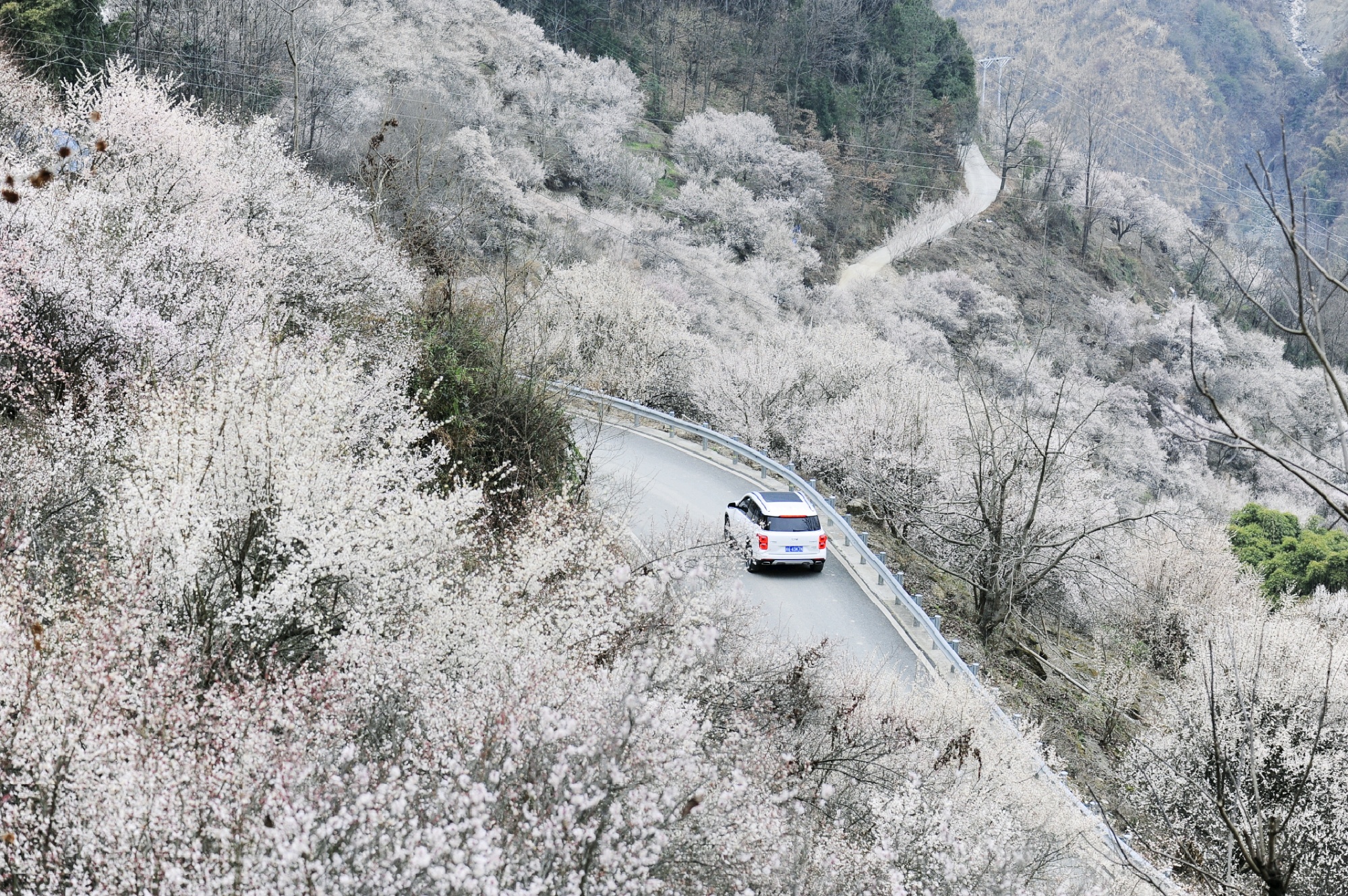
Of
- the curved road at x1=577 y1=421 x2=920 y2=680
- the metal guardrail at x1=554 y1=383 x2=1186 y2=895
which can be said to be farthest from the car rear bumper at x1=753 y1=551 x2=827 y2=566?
the metal guardrail at x1=554 y1=383 x2=1186 y2=895

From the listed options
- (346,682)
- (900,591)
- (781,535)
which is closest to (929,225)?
(781,535)

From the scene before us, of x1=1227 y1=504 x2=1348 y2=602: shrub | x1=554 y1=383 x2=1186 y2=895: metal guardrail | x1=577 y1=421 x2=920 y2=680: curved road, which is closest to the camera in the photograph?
x1=554 y1=383 x2=1186 y2=895: metal guardrail

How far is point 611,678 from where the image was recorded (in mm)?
→ 7590

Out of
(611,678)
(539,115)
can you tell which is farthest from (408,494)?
(539,115)

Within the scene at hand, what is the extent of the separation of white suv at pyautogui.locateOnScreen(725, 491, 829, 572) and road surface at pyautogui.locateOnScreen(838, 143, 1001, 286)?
52.1m

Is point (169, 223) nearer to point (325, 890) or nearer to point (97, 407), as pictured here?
point (97, 407)

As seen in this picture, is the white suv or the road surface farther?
the road surface

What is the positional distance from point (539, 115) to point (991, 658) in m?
53.2

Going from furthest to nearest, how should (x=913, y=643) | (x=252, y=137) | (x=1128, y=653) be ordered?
(x=252, y=137)
(x=1128, y=653)
(x=913, y=643)

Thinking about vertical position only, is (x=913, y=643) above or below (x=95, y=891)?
below

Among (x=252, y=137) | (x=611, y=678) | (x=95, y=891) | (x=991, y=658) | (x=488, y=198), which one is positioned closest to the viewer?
(x=95, y=891)

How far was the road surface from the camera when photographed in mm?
73188

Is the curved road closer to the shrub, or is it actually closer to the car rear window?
the car rear window

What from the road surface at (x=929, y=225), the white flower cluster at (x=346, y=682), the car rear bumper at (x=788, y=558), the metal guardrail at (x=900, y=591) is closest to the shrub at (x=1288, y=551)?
the metal guardrail at (x=900, y=591)
